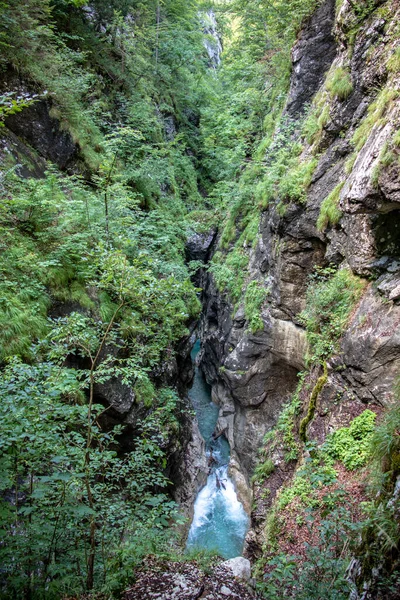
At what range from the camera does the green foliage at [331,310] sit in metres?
7.70

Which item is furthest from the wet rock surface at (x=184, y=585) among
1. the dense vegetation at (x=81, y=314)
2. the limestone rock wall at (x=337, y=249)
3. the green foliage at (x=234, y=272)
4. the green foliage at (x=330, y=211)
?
the green foliage at (x=234, y=272)

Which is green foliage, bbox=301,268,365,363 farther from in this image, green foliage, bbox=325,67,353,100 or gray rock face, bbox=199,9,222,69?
gray rock face, bbox=199,9,222,69

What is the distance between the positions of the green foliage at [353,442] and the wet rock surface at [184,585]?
2.68 meters

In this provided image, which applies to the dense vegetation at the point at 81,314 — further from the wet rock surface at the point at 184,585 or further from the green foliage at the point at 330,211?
the green foliage at the point at 330,211

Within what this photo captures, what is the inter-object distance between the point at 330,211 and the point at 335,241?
78 centimetres

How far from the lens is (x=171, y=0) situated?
22922 millimetres

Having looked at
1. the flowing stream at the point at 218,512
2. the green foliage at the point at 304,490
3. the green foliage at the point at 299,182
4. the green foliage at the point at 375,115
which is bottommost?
the flowing stream at the point at 218,512

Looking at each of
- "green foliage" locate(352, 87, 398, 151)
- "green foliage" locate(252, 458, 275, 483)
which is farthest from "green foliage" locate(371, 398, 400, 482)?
"green foliage" locate(352, 87, 398, 151)

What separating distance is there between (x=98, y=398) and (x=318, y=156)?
29.8 ft

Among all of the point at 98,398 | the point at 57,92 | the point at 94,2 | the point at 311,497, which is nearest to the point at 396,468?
the point at 311,497

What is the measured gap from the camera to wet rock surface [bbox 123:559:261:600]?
412 cm

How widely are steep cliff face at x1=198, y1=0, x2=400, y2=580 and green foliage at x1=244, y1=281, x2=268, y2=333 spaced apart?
7.5 inches

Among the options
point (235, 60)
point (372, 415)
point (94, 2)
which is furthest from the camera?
point (235, 60)

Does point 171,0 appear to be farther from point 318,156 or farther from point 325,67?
point 318,156
